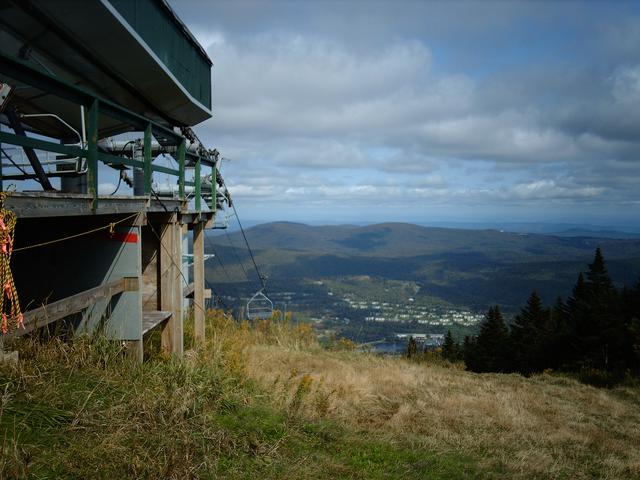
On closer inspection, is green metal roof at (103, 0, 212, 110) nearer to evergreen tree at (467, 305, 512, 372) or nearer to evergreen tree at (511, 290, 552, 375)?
evergreen tree at (511, 290, 552, 375)

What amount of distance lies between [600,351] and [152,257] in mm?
30175

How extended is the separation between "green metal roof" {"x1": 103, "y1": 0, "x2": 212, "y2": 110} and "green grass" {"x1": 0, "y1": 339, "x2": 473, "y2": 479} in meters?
5.01

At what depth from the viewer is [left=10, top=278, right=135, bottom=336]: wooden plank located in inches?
164

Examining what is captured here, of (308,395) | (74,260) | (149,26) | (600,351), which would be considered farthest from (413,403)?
(600,351)

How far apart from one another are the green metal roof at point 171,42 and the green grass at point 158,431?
16.4 feet

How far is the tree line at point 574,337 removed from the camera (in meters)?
28.5

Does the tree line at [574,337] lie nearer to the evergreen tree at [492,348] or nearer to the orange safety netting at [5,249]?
the evergreen tree at [492,348]

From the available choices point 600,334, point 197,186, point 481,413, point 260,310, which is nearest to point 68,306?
point 197,186

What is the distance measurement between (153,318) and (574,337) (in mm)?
32389

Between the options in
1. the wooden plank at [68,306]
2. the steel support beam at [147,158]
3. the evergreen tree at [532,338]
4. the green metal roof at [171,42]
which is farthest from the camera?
the evergreen tree at [532,338]

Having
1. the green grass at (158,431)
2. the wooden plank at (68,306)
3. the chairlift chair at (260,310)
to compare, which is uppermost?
the wooden plank at (68,306)

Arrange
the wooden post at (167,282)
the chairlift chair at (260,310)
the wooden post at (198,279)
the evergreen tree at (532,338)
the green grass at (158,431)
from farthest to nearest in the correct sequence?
the evergreen tree at (532,338) < the chairlift chair at (260,310) < the wooden post at (198,279) < the wooden post at (167,282) < the green grass at (158,431)

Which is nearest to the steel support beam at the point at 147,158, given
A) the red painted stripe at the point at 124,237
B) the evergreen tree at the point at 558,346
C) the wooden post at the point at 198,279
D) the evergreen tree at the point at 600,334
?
the red painted stripe at the point at 124,237

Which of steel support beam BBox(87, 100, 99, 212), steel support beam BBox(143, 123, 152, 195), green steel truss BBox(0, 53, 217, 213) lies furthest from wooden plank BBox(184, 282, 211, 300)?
steel support beam BBox(87, 100, 99, 212)
